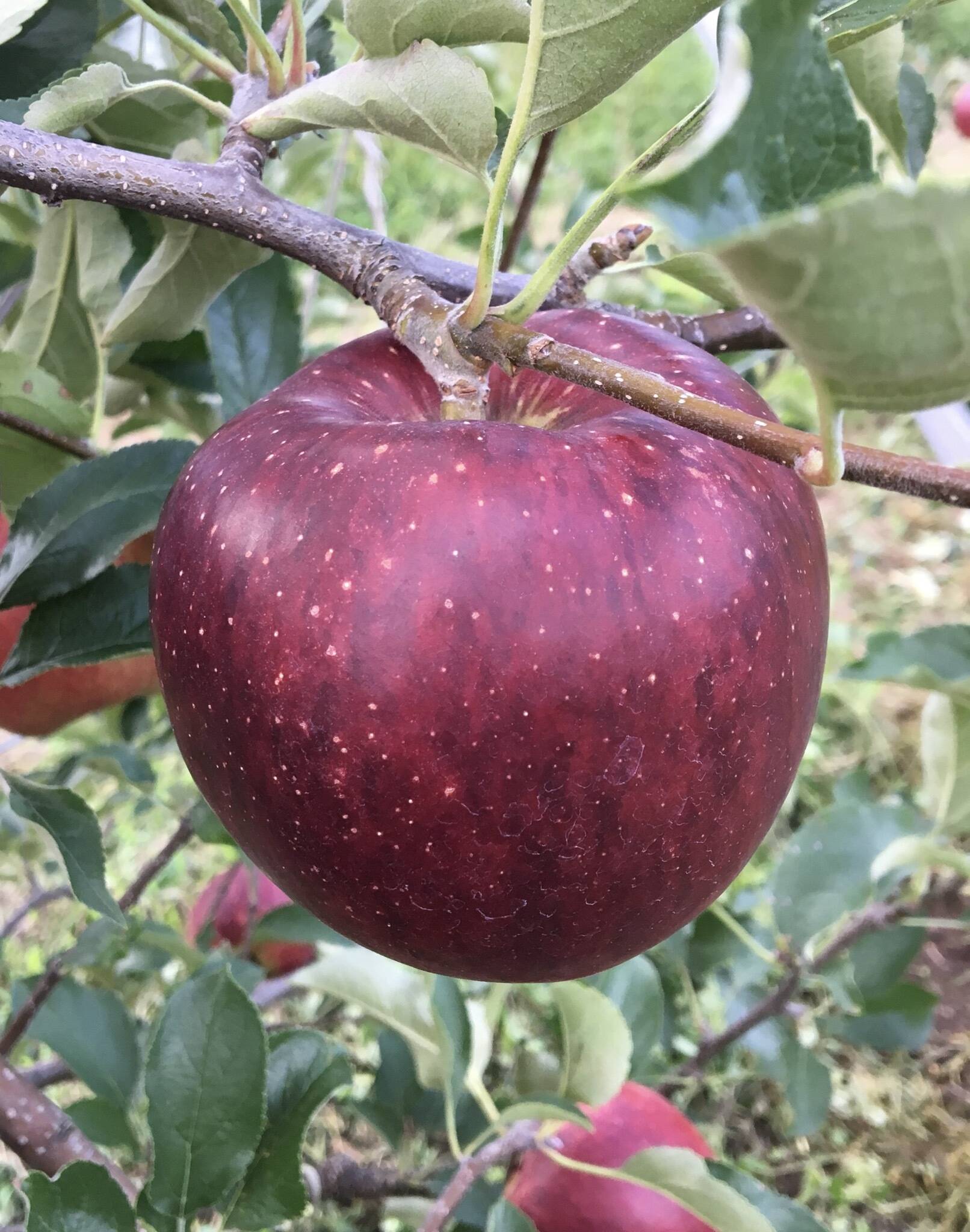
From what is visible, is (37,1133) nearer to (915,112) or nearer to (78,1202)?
(78,1202)

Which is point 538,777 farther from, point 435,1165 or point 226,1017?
point 435,1165

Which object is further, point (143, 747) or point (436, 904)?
point (143, 747)

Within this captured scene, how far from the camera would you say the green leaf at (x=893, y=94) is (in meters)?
0.45

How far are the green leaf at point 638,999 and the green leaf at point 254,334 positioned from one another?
487 mm

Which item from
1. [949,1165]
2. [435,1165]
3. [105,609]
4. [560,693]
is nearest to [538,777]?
[560,693]

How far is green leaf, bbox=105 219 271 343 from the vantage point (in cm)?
47

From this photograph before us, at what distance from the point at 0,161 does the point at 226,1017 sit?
0.38 m

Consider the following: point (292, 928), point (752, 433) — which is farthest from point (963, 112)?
point (752, 433)

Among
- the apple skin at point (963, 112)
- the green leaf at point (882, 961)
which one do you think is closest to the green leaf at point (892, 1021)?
the green leaf at point (882, 961)

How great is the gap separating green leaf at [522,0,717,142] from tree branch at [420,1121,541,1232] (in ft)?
1.72

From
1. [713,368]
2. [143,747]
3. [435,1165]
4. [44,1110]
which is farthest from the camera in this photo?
[143,747]

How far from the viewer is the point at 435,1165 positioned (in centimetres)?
73

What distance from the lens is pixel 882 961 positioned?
0.86 metres

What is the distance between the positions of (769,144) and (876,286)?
9cm
